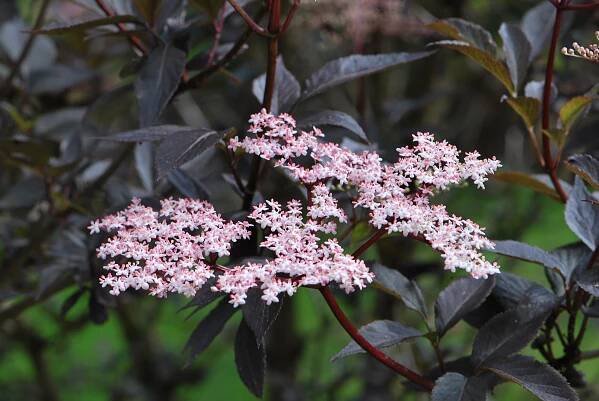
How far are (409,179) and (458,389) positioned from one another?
0.67ft

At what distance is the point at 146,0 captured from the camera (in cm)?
105

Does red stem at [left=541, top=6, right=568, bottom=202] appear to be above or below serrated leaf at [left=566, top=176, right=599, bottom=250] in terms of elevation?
above

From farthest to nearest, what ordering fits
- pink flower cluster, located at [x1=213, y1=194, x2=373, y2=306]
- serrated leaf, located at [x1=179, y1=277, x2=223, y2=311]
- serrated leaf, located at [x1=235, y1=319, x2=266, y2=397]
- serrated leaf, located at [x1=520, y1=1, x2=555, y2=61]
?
serrated leaf, located at [x1=520, y1=1, x2=555, y2=61] < serrated leaf, located at [x1=235, y1=319, x2=266, y2=397] < serrated leaf, located at [x1=179, y1=277, x2=223, y2=311] < pink flower cluster, located at [x1=213, y1=194, x2=373, y2=306]

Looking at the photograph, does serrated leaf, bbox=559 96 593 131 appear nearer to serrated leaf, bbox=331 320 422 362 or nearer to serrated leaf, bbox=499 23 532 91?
serrated leaf, bbox=499 23 532 91

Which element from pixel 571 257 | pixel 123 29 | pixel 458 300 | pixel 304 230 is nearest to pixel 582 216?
pixel 571 257

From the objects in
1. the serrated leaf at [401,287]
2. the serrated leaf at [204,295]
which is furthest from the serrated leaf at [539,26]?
the serrated leaf at [204,295]

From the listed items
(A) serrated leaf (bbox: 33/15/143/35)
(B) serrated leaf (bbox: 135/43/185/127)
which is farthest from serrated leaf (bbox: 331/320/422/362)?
(A) serrated leaf (bbox: 33/15/143/35)

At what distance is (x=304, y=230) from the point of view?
743 millimetres

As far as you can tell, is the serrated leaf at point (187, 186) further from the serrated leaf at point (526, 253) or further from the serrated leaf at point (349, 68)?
the serrated leaf at point (526, 253)

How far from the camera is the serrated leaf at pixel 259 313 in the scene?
77 cm

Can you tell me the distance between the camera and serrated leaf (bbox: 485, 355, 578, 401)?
77 centimetres

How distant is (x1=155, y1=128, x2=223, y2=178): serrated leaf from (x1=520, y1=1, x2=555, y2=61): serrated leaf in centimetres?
59

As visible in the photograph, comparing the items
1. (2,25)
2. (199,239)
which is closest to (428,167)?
(199,239)

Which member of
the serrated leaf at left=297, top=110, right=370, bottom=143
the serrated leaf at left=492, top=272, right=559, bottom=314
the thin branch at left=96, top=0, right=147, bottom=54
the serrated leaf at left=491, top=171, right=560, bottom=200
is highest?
the thin branch at left=96, top=0, right=147, bottom=54
